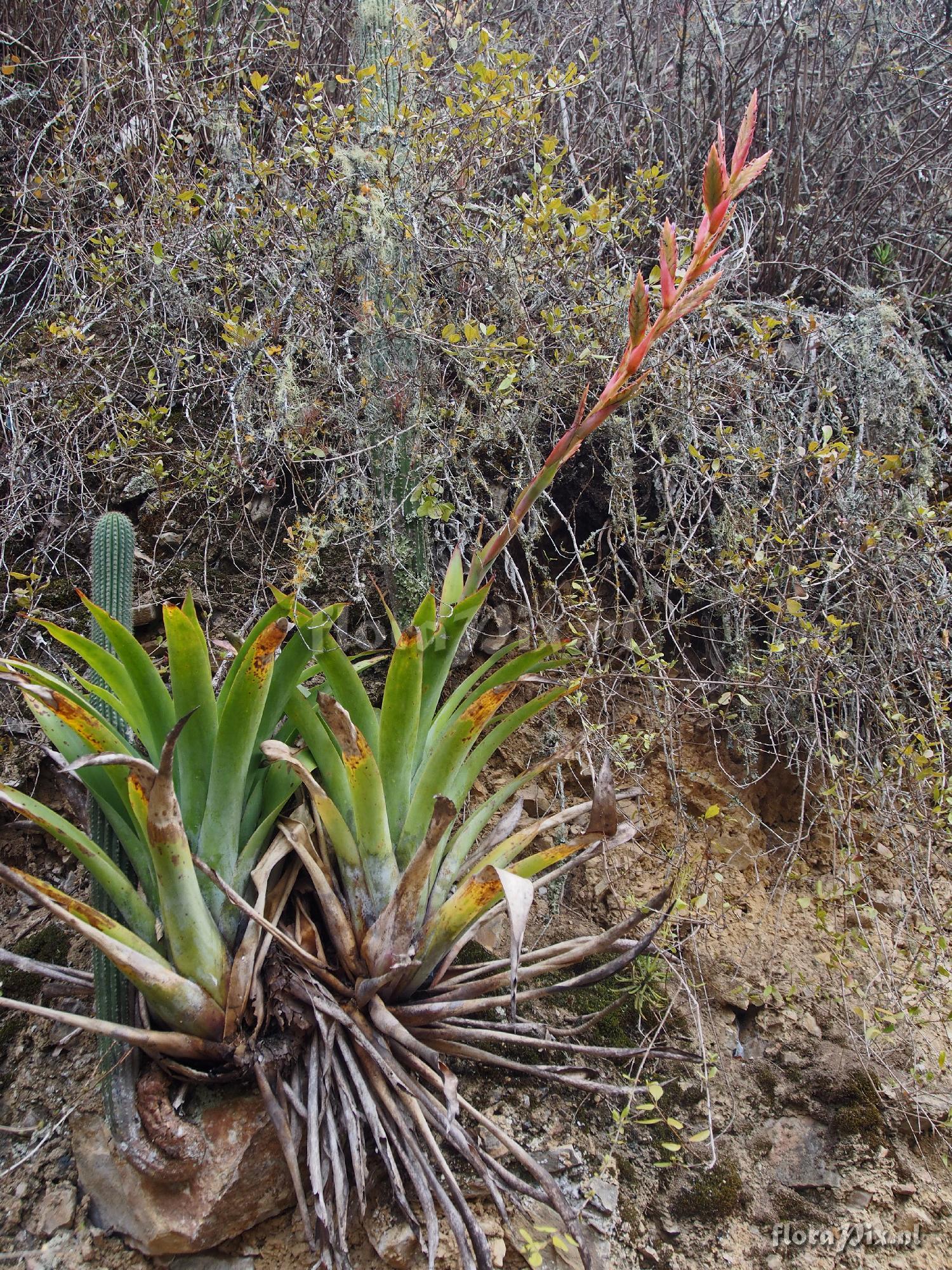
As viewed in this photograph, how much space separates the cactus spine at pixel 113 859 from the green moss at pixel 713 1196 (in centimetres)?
113

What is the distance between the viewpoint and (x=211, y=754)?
1455 mm

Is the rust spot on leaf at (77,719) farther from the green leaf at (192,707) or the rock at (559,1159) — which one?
the rock at (559,1159)

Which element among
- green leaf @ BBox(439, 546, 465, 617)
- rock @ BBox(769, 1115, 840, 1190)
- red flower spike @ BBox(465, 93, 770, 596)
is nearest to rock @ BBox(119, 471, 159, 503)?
green leaf @ BBox(439, 546, 465, 617)

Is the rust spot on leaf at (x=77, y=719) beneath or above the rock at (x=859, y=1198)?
above

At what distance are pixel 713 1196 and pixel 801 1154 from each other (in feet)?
0.79

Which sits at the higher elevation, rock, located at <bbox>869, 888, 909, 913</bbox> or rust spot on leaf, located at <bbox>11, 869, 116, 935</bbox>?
rust spot on leaf, located at <bbox>11, 869, 116, 935</bbox>

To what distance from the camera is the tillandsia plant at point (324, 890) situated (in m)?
1.30

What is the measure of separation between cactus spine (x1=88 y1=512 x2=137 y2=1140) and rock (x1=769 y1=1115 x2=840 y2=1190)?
1.37 metres

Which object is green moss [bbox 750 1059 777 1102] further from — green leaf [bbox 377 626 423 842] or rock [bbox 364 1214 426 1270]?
green leaf [bbox 377 626 423 842]

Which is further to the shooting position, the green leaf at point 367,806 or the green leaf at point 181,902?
the green leaf at point 367,806

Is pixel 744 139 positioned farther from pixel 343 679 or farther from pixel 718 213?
pixel 343 679

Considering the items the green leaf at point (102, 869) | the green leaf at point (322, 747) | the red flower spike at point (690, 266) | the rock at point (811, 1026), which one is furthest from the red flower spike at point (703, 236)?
the rock at point (811, 1026)

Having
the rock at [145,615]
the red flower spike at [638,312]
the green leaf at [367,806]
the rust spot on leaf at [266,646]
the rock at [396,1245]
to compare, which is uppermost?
the red flower spike at [638,312]

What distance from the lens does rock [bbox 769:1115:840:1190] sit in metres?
1.75
